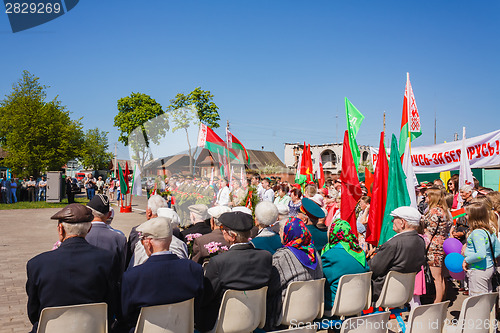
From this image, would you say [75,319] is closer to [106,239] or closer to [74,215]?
[74,215]

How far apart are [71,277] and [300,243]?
2.11m

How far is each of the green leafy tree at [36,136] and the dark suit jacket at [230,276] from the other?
25.9 meters

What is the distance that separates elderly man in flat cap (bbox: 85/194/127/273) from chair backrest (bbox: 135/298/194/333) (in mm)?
1435

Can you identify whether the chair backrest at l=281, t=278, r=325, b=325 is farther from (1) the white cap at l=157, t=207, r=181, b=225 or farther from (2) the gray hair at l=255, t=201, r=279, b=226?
(1) the white cap at l=157, t=207, r=181, b=225

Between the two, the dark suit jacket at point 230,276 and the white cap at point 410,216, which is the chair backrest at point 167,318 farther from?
the white cap at point 410,216

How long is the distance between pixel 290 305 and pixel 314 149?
74.6 metres

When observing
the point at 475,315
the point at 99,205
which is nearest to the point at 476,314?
the point at 475,315

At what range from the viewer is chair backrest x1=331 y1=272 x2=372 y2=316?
4035mm

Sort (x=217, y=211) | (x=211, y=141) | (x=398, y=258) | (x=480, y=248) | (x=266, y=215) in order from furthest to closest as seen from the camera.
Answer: (x=211, y=141) → (x=217, y=211) → (x=266, y=215) → (x=480, y=248) → (x=398, y=258)

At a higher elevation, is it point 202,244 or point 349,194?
point 349,194

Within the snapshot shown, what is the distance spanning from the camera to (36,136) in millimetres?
25766

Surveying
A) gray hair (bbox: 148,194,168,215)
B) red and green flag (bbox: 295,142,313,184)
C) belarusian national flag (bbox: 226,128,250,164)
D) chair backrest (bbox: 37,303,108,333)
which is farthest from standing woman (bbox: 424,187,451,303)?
red and green flag (bbox: 295,142,313,184)

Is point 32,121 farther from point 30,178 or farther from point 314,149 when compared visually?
point 314,149

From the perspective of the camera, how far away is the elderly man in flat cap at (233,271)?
134 inches
